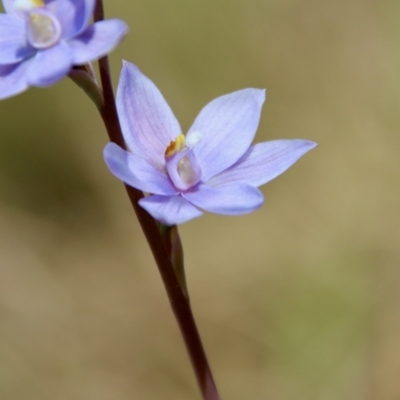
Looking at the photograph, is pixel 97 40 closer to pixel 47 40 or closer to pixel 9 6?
pixel 47 40

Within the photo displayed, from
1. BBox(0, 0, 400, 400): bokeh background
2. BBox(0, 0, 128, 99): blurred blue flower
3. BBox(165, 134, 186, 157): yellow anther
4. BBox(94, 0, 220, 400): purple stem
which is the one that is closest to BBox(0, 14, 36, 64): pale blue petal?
BBox(0, 0, 128, 99): blurred blue flower

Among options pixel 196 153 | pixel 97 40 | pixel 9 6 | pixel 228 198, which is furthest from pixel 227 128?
pixel 9 6

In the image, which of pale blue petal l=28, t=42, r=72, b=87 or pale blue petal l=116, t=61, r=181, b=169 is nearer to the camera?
pale blue petal l=28, t=42, r=72, b=87

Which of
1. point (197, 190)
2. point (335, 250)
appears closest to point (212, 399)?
point (197, 190)

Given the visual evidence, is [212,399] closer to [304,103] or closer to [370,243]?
[370,243]

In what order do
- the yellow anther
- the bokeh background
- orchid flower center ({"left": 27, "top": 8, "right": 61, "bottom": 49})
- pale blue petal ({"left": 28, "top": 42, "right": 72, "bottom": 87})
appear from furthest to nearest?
1. the bokeh background
2. the yellow anther
3. orchid flower center ({"left": 27, "top": 8, "right": 61, "bottom": 49})
4. pale blue petal ({"left": 28, "top": 42, "right": 72, "bottom": 87})

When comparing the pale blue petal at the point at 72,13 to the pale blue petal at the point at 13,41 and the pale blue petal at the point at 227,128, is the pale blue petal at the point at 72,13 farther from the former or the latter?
the pale blue petal at the point at 227,128

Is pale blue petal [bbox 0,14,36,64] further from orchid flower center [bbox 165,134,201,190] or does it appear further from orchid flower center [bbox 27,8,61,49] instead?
orchid flower center [bbox 165,134,201,190]
